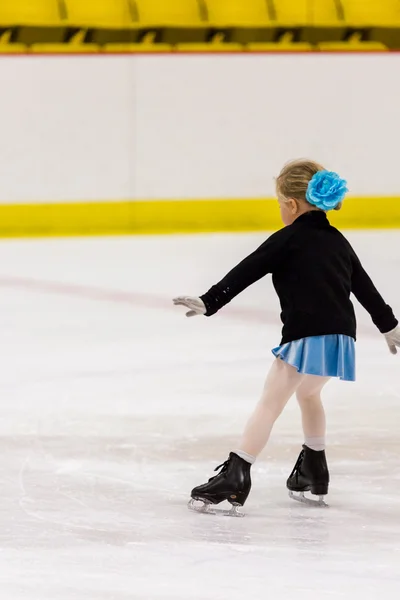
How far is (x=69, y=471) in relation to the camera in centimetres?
304

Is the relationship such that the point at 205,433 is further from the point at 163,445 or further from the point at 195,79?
the point at 195,79

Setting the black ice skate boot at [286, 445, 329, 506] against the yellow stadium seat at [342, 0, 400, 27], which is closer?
the black ice skate boot at [286, 445, 329, 506]

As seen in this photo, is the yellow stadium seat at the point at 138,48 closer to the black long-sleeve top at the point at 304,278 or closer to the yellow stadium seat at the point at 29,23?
the yellow stadium seat at the point at 29,23

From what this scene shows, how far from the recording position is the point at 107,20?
9039 mm

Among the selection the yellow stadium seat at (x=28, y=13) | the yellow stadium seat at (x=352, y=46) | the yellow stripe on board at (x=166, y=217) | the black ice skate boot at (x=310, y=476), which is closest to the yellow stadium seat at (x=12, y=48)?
the yellow stadium seat at (x=28, y=13)

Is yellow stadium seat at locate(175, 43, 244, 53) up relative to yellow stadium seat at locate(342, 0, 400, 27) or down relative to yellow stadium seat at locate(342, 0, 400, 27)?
down

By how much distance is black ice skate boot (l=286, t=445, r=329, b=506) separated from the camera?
2.82 m

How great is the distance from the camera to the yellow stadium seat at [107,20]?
8.98 meters

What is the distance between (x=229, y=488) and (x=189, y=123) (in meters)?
6.14

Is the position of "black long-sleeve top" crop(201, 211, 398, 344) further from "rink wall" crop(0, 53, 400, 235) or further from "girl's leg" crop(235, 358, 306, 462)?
"rink wall" crop(0, 53, 400, 235)

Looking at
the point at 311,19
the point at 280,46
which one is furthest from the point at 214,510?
the point at 311,19

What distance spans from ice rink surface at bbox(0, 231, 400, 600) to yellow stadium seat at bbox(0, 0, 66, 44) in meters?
3.52

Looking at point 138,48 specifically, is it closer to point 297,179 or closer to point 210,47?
point 210,47

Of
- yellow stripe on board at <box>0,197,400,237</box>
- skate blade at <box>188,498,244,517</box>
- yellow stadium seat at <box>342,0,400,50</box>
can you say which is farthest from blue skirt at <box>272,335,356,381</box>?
yellow stadium seat at <box>342,0,400,50</box>
